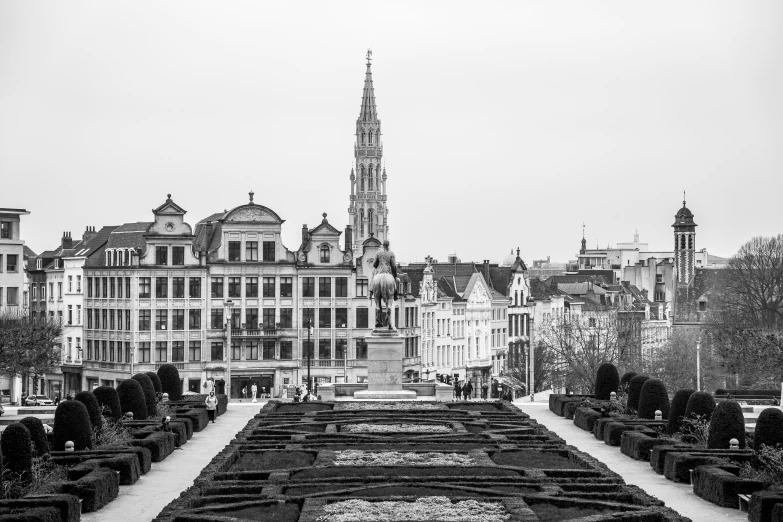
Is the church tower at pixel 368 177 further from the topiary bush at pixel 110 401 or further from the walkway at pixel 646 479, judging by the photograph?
the topiary bush at pixel 110 401

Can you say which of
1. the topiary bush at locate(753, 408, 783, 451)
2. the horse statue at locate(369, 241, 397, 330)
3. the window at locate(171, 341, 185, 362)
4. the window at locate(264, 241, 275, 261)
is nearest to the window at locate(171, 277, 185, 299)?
the window at locate(171, 341, 185, 362)

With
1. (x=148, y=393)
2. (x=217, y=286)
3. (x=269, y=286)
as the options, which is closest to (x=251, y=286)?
(x=269, y=286)

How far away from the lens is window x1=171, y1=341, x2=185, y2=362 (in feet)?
319

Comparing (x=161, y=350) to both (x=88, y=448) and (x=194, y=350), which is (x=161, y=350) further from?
(x=88, y=448)

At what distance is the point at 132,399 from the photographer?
53.2m

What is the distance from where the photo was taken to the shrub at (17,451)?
1387 inches

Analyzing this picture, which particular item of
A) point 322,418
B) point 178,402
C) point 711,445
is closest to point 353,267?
point 178,402

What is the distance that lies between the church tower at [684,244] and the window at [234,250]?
82.6 metres

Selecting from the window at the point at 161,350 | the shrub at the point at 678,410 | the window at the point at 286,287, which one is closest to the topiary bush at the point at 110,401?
the shrub at the point at 678,410

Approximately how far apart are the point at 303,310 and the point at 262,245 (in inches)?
188

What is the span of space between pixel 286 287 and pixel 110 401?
48636 mm

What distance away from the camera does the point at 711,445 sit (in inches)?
1665

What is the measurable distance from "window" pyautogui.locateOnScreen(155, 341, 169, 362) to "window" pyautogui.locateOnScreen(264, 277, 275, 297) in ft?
22.3

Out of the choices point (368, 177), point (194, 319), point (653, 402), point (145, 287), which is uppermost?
point (368, 177)
